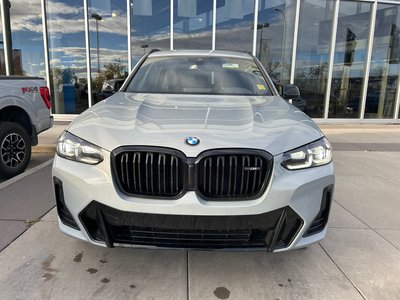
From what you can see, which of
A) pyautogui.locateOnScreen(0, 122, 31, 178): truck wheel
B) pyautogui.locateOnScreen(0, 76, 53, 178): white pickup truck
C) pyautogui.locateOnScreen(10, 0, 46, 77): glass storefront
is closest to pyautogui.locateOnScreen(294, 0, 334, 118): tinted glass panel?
pyautogui.locateOnScreen(10, 0, 46, 77): glass storefront

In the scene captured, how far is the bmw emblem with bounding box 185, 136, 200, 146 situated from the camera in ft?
7.55

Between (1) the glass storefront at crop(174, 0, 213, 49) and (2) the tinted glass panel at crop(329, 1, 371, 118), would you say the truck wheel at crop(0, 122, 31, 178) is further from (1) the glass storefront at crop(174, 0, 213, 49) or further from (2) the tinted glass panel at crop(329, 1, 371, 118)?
(2) the tinted glass panel at crop(329, 1, 371, 118)

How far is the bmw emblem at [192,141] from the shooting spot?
2.30m

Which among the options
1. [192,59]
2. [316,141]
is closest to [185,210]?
[316,141]

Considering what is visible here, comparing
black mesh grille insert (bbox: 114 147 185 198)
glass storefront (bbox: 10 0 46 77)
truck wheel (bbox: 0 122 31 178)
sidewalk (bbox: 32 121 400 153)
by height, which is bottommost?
sidewalk (bbox: 32 121 400 153)

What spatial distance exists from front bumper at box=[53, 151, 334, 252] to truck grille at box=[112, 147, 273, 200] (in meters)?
0.05

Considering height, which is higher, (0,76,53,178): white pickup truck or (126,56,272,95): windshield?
(126,56,272,95): windshield

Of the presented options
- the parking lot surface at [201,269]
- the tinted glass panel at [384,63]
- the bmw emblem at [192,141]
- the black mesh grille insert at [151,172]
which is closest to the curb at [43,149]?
the parking lot surface at [201,269]

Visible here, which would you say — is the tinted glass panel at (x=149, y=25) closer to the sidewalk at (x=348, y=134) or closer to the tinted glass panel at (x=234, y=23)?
the tinted glass panel at (x=234, y=23)

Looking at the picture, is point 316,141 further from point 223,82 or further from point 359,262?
point 223,82

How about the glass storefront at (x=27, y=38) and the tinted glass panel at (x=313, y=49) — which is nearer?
the glass storefront at (x=27, y=38)

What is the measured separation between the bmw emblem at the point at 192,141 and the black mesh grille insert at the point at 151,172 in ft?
0.33

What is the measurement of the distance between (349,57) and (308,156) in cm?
1036

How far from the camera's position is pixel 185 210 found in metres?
2.23
